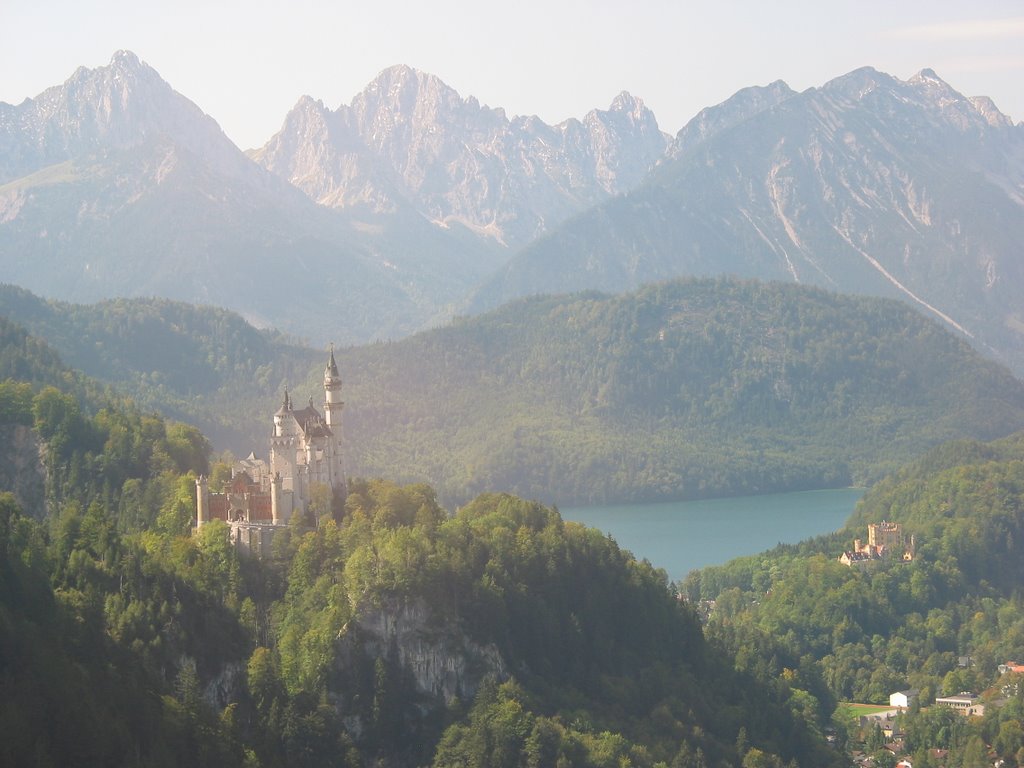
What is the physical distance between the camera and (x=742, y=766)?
87.1 m

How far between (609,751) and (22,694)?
2563cm

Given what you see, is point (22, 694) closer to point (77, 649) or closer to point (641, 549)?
point (77, 649)

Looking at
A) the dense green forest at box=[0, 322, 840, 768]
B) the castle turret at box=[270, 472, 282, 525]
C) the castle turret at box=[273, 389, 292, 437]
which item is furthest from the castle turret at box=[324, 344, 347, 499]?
the castle turret at box=[270, 472, 282, 525]

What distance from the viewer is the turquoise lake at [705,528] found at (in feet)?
514

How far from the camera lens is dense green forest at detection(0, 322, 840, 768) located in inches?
2714

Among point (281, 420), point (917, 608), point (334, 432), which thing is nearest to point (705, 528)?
point (917, 608)

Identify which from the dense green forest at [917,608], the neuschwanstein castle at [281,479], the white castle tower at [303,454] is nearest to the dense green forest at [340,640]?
the neuschwanstein castle at [281,479]

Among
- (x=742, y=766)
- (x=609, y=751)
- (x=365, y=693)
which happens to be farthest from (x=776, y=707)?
(x=365, y=693)

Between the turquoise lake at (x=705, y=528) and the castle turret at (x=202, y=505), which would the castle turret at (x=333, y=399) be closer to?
the castle turret at (x=202, y=505)

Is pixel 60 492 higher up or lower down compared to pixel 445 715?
higher up

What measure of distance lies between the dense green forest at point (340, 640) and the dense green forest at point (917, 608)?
6.04 metres

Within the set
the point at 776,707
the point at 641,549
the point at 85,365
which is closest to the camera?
the point at 776,707

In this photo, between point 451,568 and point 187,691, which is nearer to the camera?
point 187,691

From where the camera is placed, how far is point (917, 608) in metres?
125
